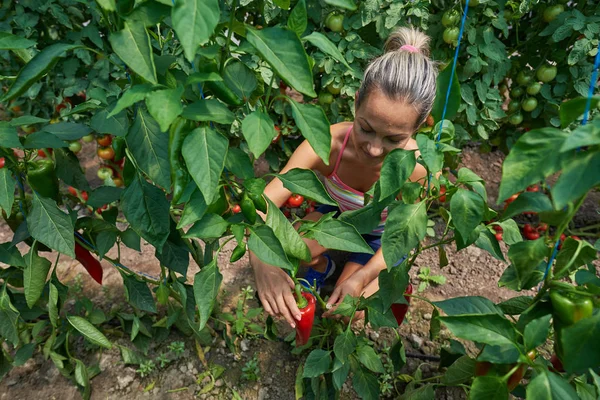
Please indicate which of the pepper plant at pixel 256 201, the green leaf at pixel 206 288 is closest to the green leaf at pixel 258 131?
the pepper plant at pixel 256 201

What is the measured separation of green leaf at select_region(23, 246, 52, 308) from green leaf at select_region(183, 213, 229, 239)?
0.55 m

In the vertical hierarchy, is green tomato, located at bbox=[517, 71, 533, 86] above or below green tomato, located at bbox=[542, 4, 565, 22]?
below

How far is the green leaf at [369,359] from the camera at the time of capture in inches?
47.3

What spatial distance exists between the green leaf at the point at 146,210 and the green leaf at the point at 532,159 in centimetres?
67

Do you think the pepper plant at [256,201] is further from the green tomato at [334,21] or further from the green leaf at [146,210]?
the green tomato at [334,21]

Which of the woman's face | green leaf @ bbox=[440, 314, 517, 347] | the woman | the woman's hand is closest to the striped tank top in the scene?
the woman

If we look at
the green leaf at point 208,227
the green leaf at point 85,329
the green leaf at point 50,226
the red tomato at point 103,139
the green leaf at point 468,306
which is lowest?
the red tomato at point 103,139

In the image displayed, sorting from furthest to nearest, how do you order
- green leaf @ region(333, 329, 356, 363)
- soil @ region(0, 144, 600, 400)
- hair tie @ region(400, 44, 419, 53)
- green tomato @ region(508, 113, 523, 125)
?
green tomato @ region(508, 113, 523, 125) → soil @ region(0, 144, 600, 400) → hair tie @ region(400, 44, 419, 53) → green leaf @ region(333, 329, 356, 363)

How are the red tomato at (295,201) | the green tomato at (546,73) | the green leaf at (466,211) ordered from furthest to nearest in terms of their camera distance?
the red tomato at (295,201), the green tomato at (546,73), the green leaf at (466,211)

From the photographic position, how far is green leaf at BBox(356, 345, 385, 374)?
Result: 3.94 ft

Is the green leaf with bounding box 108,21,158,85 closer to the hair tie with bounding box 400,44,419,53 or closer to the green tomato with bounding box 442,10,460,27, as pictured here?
the hair tie with bounding box 400,44,419,53

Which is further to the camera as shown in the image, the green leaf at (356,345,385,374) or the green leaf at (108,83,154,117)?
the green leaf at (356,345,385,374)

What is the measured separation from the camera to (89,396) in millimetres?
1481

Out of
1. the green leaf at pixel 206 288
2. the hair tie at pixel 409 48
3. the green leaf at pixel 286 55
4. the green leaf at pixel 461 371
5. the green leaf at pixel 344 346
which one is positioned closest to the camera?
the green leaf at pixel 286 55
